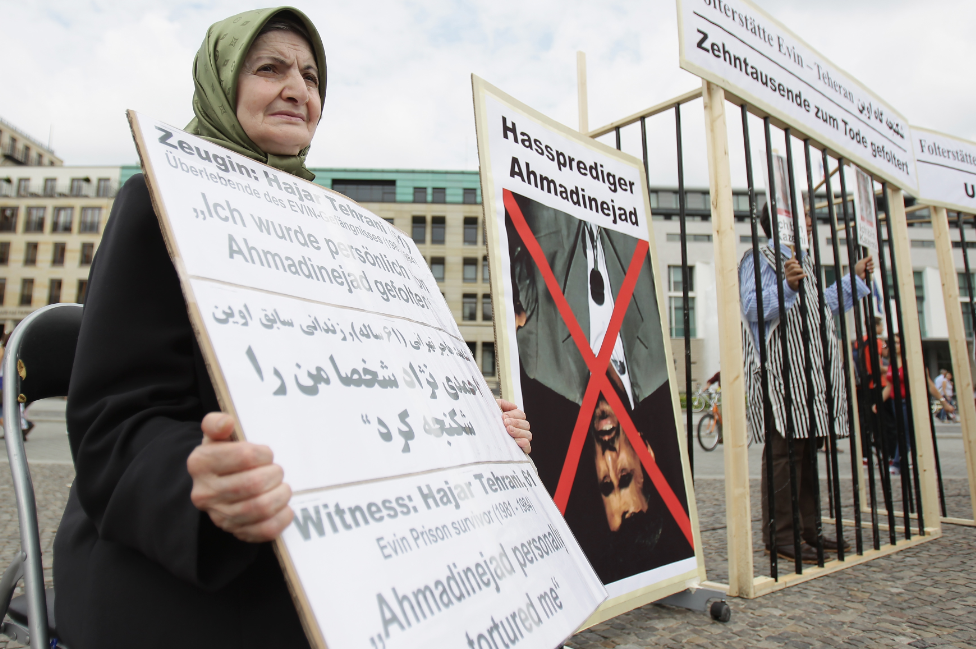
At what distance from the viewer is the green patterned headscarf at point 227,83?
120 cm

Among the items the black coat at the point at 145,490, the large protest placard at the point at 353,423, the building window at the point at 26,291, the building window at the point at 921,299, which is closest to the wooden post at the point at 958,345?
the large protest placard at the point at 353,423

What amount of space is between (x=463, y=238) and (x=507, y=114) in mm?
42669

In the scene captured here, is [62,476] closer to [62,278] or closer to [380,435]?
[380,435]

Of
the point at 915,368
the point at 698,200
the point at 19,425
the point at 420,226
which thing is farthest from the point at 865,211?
the point at 698,200

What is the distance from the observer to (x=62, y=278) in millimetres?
46125

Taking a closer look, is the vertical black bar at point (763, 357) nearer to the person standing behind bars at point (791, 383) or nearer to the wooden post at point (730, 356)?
the wooden post at point (730, 356)

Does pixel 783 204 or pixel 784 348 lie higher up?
pixel 783 204

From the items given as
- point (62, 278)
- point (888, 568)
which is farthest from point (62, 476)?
point (62, 278)

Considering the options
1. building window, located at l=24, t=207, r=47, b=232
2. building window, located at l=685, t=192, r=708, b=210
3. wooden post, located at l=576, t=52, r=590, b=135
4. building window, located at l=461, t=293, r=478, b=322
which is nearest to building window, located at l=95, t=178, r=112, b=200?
building window, located at l=24, t=207, r=47, b=232

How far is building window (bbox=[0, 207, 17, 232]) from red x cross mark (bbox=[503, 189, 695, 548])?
2321 inches

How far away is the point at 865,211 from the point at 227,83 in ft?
13.4

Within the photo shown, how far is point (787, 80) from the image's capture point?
10.4ft

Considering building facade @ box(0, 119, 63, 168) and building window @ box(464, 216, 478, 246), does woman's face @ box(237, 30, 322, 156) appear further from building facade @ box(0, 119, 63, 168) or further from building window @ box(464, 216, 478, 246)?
building facade @ box(0, 119, 63, 168)

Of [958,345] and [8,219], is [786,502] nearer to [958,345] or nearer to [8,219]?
[958,345]
